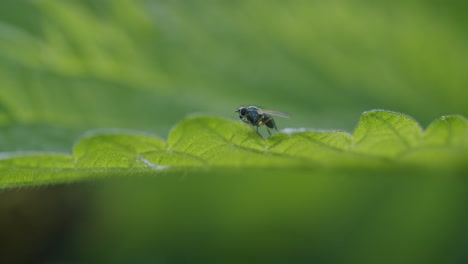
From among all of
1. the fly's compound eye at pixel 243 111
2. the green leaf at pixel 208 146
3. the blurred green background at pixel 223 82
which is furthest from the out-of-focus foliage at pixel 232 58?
the green leaf at pixel 208 146

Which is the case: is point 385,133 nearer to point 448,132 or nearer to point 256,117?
point 448,132

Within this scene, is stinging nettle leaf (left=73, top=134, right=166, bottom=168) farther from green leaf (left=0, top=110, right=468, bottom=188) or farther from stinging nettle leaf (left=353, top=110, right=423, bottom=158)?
stinging nettle leaf (left=353, top=110, right=423, bottom=158)

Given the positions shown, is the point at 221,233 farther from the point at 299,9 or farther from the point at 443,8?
the point at 443,8

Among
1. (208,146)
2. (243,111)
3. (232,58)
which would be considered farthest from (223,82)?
(208,146)

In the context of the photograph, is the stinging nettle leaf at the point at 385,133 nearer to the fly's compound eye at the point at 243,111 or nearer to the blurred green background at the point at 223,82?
the fly's compound eye at the point at 243,111

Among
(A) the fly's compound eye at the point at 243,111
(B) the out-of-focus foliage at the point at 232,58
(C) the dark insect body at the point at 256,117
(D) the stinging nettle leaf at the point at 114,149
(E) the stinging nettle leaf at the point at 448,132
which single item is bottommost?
(D) the stinging nettle leaf at the point at 114,149

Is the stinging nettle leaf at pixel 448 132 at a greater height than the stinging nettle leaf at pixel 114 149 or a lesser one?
greater

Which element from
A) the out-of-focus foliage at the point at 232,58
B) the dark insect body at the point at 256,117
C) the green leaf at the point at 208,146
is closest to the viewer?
the green leaf at the point at 208,146
